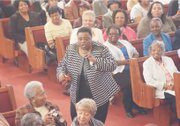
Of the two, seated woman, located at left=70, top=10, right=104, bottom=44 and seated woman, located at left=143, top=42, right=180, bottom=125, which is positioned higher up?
seated woman, located at left=70, top=10, right=104, bottom=44

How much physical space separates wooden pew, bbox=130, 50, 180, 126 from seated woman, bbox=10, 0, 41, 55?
2.23 m

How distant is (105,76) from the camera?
12.5 feet

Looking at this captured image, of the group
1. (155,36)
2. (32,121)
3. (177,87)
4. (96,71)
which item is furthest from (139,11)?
(32,121)

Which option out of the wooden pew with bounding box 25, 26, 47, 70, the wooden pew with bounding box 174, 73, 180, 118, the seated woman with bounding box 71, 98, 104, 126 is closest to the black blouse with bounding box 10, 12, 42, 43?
the wooden pew with bounding box 25, 26, 47, 70

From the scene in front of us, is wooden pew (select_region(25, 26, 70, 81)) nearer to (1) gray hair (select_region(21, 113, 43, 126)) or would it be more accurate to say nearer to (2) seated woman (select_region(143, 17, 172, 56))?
(2) seated woman (select_region(143, 17, 172, 56))

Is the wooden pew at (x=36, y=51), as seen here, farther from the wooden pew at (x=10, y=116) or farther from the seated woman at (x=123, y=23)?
the wooden pew at (x=10, y=116)

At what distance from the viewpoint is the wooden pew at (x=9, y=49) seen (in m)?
6.43

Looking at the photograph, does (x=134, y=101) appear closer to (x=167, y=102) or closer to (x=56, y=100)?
(x=167, y=102)

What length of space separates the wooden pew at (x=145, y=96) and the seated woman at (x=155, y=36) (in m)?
0.45

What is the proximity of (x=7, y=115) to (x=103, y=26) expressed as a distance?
2927 mm

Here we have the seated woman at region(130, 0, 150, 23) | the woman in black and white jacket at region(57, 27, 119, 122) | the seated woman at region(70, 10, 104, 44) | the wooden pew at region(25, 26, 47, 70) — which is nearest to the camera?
the woman in black and white jacket at region(57, 27, 119, 122)

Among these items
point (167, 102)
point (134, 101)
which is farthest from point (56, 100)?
point (167, 102)

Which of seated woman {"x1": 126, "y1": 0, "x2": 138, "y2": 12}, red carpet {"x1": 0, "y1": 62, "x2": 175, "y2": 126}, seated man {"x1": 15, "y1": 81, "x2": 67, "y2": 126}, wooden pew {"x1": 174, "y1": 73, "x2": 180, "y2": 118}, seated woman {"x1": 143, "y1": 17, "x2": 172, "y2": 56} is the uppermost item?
seated woman {"x1": 126, "y1": 0, "x2": 138, "y2": 12}

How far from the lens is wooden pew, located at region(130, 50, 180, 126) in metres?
4.47
